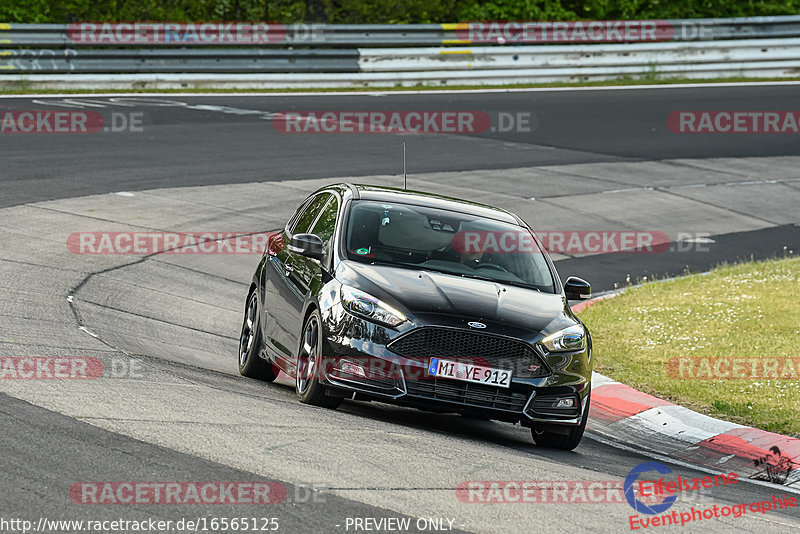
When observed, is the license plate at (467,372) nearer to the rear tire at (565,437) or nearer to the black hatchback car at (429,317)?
the black hatchback car at (429,317)

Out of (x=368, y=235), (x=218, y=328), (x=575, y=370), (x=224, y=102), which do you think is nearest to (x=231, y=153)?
(x=224, y=102)

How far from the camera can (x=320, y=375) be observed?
8.02 m

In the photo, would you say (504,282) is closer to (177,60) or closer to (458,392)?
(458,392)

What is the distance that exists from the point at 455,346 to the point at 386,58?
2108 centimetres

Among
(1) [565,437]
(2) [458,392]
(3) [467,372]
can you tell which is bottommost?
(1) [565,437]

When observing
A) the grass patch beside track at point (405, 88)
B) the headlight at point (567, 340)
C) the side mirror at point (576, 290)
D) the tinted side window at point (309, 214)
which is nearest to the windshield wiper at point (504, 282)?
the side mirror at point (576, 290)

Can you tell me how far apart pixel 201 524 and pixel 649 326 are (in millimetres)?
→ 7462

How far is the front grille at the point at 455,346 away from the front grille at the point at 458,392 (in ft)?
0.49

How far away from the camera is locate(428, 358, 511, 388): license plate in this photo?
7.73 m

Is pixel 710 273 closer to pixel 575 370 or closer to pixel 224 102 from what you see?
pixel 575 370

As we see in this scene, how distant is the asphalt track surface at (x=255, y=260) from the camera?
6.04 m

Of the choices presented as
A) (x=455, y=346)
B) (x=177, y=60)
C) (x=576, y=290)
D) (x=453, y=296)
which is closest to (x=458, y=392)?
(x=455, y=346)

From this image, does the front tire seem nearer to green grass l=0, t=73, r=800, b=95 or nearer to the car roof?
the car roof

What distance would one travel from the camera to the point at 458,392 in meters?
7.77
